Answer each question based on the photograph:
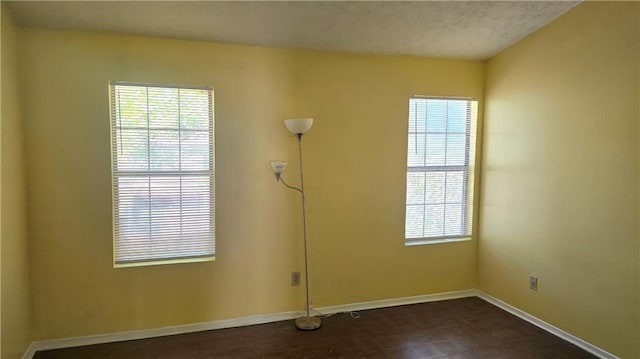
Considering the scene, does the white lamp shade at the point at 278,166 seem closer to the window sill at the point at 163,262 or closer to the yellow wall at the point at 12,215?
the window sill at the point at 163,262

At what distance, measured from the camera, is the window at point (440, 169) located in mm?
3830

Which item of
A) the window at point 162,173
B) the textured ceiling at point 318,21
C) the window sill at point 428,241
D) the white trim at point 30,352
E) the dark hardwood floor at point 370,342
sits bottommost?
the dark hardwood floor at point 370,342

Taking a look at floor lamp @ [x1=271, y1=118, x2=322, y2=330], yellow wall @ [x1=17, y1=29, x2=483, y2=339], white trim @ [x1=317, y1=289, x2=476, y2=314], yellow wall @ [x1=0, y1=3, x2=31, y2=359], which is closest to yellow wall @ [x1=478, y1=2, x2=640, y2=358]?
white trim @ [x1=317, y1=289, x2=476, y2=314]

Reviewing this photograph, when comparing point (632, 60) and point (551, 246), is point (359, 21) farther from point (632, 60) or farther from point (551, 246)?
point (551, 246)

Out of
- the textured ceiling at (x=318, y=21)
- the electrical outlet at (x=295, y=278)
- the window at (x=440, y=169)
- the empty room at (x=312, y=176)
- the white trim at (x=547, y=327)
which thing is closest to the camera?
the textured ceiling at (x=318, y=21)

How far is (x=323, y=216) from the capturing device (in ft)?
11.6

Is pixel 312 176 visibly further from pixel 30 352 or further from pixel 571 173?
pixel 30 352

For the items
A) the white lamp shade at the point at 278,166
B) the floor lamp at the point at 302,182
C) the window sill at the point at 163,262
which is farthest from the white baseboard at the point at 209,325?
the white lamp shade at the point at 278,166

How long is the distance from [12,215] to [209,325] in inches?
64.1

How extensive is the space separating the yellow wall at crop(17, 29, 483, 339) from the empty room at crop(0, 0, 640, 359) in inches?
0.6

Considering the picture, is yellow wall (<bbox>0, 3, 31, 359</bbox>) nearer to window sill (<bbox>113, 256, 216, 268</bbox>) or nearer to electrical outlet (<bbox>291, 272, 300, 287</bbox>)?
window sill (<bbox>113, 256, 216, 268</bbox>)

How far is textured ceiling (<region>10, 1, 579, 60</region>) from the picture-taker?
104 inches

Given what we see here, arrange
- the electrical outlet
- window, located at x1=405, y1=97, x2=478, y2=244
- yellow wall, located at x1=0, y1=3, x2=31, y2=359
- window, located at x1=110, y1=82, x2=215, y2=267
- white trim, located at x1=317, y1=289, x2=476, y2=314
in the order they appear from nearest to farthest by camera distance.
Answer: yellow wall, located at x1=0, y1=3, x2=31, y2=359
window, located at x1=110, y1=82, x2=215, y2=267
the electrical outlet
white trim, located at x1=317, y1=289, x2=476, y2=314
window, located at x1=405, y1=97, x2=478, y2=244

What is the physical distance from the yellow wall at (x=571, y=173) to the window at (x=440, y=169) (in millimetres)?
212
